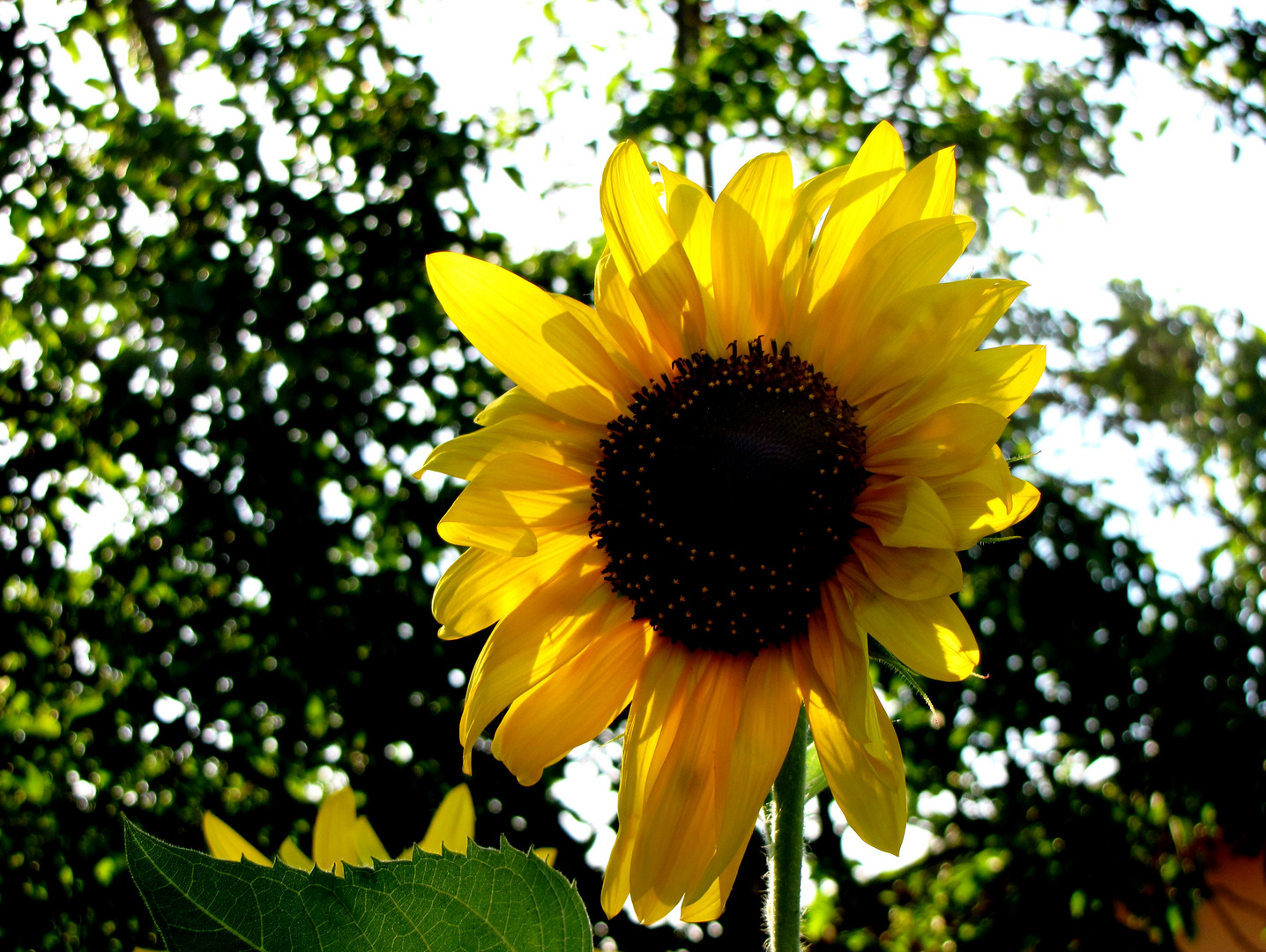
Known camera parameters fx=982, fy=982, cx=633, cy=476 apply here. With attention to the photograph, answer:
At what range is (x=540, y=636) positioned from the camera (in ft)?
2.47

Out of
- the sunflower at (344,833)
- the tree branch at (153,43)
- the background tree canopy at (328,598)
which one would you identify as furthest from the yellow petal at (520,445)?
the tree branch at (153,43)

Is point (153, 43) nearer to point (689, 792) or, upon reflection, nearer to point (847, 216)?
point (847, 216)

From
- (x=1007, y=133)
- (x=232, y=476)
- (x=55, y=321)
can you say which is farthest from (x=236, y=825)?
(x=1007, y=133)

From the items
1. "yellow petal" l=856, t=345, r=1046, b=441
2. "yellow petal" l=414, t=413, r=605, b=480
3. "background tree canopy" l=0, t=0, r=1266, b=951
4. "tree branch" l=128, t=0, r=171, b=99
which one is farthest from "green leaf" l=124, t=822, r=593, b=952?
"tree branch" l=128, t=0, r=171, b=99

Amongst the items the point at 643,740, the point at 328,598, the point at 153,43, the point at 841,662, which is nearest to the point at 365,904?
the point at 643,740

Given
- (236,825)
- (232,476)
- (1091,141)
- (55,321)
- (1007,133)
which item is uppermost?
(1091,141)

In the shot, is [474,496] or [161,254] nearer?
[474,496]

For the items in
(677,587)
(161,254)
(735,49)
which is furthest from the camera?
(735,49)

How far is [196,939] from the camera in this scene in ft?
1.69

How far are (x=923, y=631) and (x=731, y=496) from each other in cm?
18

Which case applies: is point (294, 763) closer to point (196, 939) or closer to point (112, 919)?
point (112, 919)

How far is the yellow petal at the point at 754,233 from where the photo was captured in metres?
0.72

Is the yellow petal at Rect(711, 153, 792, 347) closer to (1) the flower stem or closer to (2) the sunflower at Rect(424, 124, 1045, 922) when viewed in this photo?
(2) the sunflower at Rect(424, 124, 1045, 922)

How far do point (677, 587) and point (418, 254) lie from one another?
1.53 meters
